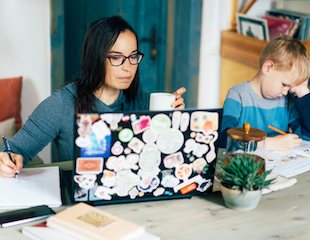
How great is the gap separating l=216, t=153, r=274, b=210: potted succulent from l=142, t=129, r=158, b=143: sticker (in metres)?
0.19

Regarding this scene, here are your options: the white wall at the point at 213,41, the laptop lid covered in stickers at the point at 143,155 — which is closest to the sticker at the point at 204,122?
the laptop lid covered in stickers at the point at 143,155

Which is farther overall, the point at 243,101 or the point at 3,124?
the point at 3,124

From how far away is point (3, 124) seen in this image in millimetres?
1919

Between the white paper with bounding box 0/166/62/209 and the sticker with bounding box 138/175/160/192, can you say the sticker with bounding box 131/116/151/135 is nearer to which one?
the sticker with bounding box 138/175/160/192

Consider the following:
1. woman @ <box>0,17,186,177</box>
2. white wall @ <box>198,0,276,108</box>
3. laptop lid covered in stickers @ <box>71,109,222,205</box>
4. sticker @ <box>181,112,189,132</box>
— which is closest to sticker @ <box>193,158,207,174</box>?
laptop lid covered in stickers @ <box>71,109,222,205</box>

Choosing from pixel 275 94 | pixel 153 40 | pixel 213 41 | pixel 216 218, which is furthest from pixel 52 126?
pixel 153 40

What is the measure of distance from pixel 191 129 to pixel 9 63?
4.85 ft

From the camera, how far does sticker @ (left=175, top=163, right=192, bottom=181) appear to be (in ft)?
3.02

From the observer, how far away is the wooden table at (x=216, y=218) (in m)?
0.79

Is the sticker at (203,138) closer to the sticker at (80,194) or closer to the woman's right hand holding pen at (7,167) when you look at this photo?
the sticker at (80,194)

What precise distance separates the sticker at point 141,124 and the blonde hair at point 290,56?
0.94 meters

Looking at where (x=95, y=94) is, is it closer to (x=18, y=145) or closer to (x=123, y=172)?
(x=18, y=145)

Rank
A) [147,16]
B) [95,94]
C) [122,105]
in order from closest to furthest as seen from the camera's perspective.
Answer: [95,94] < [122,105] < [147,16]

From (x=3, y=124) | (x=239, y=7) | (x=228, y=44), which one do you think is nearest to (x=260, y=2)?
(x=239, y=7)
